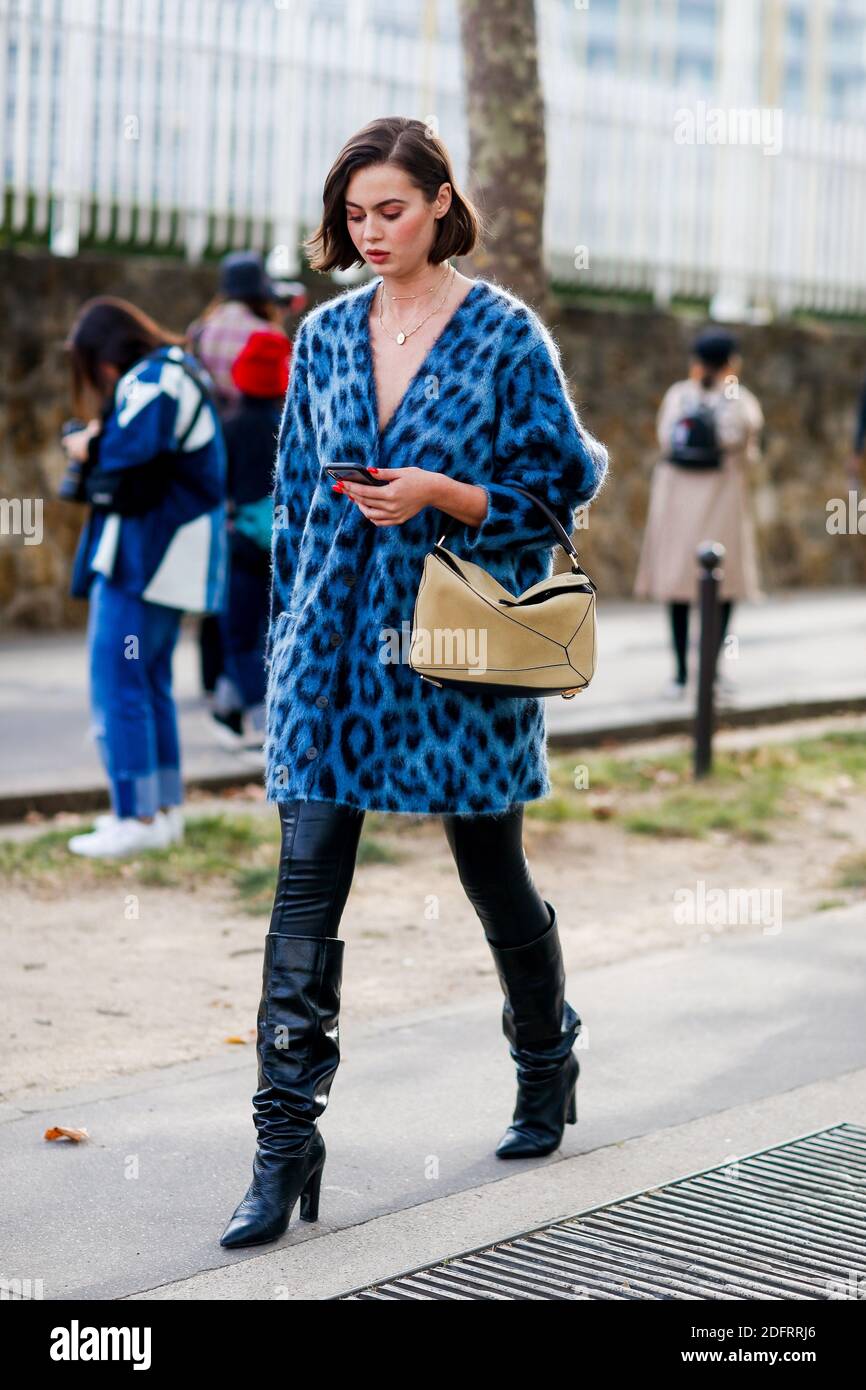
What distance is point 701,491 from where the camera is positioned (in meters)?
10.0

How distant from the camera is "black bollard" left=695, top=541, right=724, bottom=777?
804 cm

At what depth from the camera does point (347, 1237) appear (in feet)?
10.9

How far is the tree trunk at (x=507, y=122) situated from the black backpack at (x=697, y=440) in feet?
8.45

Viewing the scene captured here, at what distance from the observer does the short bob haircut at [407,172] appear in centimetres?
337

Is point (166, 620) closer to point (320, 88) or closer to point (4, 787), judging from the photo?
point (4, 787)

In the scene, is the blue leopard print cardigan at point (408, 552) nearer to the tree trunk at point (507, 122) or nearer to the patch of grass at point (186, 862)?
the patch of grass at point (186, 862)

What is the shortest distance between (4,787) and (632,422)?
338 inches

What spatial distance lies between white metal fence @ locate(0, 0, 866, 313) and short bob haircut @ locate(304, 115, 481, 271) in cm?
636

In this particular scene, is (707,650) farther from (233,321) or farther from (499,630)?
(499,630)

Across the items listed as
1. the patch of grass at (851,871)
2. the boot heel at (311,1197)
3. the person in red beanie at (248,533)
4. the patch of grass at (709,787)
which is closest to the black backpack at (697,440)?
the patch of grass at (709,787)

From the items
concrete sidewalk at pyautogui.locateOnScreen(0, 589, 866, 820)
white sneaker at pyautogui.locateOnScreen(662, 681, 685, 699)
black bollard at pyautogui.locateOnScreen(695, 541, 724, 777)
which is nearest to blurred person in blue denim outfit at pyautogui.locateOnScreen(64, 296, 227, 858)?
concrete sidewalk at pyautogui.locateOnScreen(0, 589, 866, 820)
